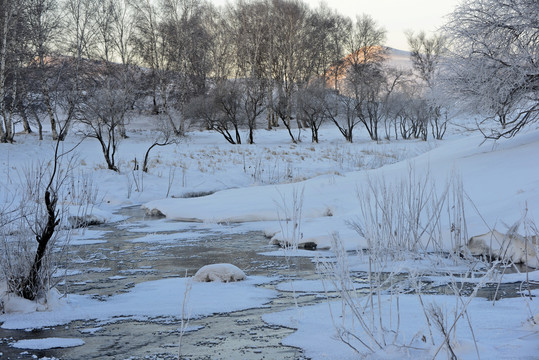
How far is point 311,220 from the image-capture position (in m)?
9.03

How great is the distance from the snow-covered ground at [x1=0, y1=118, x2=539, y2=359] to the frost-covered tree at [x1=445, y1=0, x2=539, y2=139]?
1129mm

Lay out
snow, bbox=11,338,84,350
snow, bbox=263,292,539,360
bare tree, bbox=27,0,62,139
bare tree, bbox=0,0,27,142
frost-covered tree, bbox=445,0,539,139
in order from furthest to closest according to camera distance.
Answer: bare tree, bbox=27,0,62,139 → bare tree, bbox=0,0,27,142 → frost-covered tree, bbox=445,0,539,139 → snow, bbox=11,338,84,350 → snow, bbox=263,292,539,360

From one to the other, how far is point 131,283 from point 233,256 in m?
1.83

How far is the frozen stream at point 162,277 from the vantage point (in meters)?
3.54

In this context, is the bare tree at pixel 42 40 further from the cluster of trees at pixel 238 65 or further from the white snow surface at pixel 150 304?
the white snow surface at pixel 150 304

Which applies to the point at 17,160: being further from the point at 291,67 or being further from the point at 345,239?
the point at 291,67

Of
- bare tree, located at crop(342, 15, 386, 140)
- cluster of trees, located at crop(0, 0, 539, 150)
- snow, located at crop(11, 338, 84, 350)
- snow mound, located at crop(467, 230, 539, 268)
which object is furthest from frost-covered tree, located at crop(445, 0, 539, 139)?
bare tree, located at crop(342, 15, 386, 140)

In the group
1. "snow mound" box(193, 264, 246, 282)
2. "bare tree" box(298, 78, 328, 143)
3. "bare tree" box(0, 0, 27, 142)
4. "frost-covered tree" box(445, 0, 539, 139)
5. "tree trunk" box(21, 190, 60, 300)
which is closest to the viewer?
"tree trunk" box(21, 190, 60, 300)

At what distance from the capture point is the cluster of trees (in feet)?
33.7

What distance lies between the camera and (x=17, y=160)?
19000 mm

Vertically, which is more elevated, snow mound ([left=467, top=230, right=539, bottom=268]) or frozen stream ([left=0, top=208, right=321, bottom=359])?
snow mound ([left=467, top=230, right=539, bottom=268])

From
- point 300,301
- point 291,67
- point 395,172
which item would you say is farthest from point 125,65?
point 300,301

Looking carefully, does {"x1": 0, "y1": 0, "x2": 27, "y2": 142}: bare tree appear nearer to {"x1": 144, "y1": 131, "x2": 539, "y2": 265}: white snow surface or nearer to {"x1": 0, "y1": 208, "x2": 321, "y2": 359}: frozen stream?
{"x1": 144, "y1": 131, "x2": 539, "y2": 265}: white snow surface

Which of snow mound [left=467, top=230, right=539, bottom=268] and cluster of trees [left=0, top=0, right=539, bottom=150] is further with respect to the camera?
cluster of trees [left=0, top=0, right=539, bottom=150]
